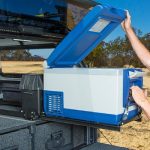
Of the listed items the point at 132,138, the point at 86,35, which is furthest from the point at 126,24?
the point at 132,138

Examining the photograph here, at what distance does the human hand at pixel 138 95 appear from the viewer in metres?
2.55

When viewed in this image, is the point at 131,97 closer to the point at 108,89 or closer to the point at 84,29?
the point at 108,89

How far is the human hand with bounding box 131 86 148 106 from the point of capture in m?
2.55

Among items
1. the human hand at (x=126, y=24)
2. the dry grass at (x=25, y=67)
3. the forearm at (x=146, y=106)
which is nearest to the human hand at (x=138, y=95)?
the forearm at (x=146, y=106)

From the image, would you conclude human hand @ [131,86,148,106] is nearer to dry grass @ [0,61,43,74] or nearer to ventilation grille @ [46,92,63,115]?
ventilation grille @ [46,92,63,115]

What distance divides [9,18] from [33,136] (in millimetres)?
854

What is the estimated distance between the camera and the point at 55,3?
3.19 m

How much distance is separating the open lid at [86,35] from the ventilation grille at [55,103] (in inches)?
8.7

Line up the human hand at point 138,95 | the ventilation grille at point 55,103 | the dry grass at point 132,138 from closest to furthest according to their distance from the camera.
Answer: the human hand at point 138,95 < the ventilation grille at point 55,103 < the dry grass at point 132,138

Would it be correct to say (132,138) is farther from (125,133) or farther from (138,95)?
(138,95)

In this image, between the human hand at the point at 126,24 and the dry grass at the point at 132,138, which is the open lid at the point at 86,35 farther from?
the dry grass at the point at 132,138

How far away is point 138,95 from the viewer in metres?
2.57

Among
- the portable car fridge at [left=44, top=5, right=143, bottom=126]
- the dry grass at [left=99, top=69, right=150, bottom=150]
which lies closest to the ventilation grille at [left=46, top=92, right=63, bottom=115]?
the portable car fridge at [left=44, top=5, right=143, bottom=126]

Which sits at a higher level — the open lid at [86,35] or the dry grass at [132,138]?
the open lid at [86,35]
